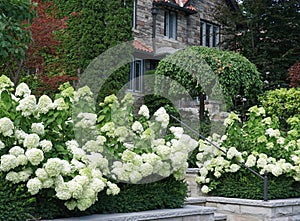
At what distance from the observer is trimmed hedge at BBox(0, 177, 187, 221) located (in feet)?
Result: 14.2

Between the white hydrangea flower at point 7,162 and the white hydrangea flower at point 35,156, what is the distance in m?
0.12

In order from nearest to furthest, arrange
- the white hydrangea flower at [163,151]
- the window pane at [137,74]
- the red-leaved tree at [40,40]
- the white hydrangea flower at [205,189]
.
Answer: the white hydrangea flower at [163,151] → the white hydrangea flower at [205,189] → the red-leaved tree at [40,40] → the window pane at [137,74]

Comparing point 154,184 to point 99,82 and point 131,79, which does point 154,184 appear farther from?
point 131,79

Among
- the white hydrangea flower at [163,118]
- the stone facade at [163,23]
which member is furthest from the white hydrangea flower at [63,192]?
the stone facade at [163,23]

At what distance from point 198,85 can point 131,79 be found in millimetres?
5457

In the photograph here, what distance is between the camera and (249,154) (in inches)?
285

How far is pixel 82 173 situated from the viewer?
455 cm

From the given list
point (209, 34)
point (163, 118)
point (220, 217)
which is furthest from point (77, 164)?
point (209, 34)

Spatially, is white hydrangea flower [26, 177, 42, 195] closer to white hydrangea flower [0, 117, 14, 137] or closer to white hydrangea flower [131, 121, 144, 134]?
white hydrangea flower [0, 117, 14, 137]

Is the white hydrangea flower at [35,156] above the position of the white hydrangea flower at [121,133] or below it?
below

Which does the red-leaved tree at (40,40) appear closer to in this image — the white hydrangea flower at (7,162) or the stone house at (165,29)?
the stone house at (165,29)

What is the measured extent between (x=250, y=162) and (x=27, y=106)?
336cm

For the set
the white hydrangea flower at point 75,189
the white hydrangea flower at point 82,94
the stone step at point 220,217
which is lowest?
the stone step at point 220,217

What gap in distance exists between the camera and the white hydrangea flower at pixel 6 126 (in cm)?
448
